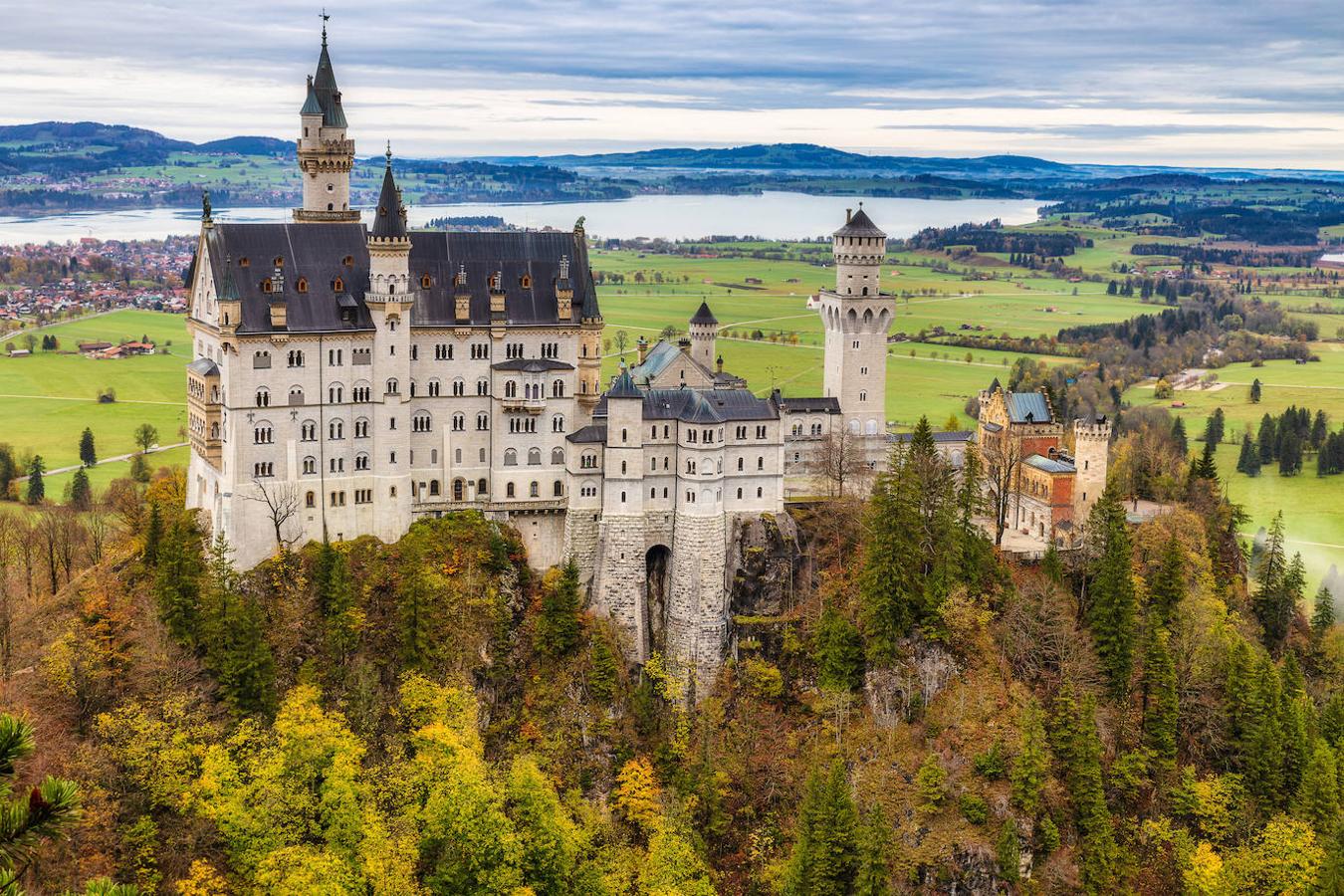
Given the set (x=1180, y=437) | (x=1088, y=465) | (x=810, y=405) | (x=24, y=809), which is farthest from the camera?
(x=1180, y=437)

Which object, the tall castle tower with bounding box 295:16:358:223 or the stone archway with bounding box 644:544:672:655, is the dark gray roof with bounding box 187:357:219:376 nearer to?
the tall castle tower with bounding box 295:16:358:223

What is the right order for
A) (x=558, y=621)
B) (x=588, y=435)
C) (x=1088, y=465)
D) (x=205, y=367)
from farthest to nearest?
(x=1088, y=465) < (x=588, y=435) < (x=558, y=621) < (x=205, y=367)

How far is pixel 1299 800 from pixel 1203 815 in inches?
210

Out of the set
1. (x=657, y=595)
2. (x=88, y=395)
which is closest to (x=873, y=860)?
(x=657, y=595)

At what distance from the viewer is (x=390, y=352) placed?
259ft

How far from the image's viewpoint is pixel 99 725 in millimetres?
62469

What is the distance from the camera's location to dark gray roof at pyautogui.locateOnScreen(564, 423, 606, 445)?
80188 mm

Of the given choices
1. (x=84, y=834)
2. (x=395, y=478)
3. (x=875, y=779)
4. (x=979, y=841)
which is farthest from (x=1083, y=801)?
(x=84, y=834)

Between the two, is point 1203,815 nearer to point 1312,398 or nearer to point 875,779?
point 875,779

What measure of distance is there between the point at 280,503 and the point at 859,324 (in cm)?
3740

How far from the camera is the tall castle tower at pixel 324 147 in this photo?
8338 cm

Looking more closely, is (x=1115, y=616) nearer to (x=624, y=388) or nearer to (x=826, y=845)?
(x=826, y=845)

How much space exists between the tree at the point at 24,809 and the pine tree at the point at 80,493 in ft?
303

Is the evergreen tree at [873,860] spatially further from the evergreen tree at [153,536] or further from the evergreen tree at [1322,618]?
the evergreen tree at [1322,618]
